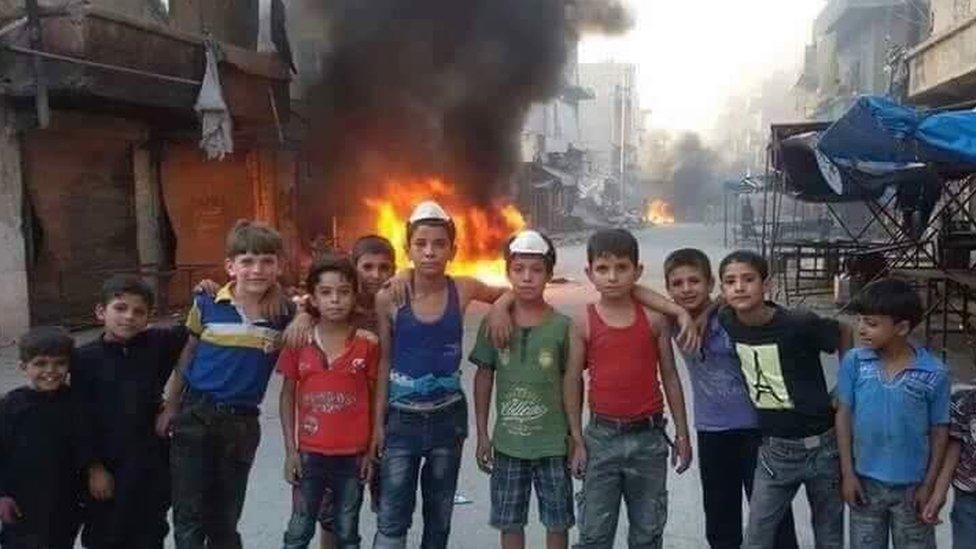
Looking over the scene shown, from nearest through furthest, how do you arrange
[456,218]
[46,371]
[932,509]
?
[932,509], [46,371], [456,218]

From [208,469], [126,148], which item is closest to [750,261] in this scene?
[208,469]

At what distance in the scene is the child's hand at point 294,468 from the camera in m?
2.95

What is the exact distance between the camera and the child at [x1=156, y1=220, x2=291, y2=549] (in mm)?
2904

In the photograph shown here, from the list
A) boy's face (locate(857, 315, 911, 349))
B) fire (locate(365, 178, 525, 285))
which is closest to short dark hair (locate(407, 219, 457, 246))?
boy's face (locate(857, 315, 911, 349))

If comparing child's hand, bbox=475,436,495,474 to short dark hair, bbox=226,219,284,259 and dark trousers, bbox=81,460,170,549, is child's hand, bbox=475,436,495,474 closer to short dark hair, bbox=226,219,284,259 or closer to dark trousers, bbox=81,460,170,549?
short dark hair, bbox=226,219,284,259

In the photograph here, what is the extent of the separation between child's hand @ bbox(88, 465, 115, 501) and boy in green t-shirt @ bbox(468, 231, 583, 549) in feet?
4.29

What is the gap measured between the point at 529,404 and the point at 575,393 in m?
0.17

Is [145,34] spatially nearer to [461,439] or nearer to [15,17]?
[15,17]

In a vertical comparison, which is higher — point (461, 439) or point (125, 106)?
point (125, 106)

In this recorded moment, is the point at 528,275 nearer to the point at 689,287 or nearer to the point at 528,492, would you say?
the point at 689,287

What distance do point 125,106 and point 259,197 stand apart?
3182mm

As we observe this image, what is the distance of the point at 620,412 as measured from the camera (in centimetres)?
289

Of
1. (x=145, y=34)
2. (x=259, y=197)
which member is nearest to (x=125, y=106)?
(x=145, y=34)

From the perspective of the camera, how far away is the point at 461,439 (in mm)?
3057
